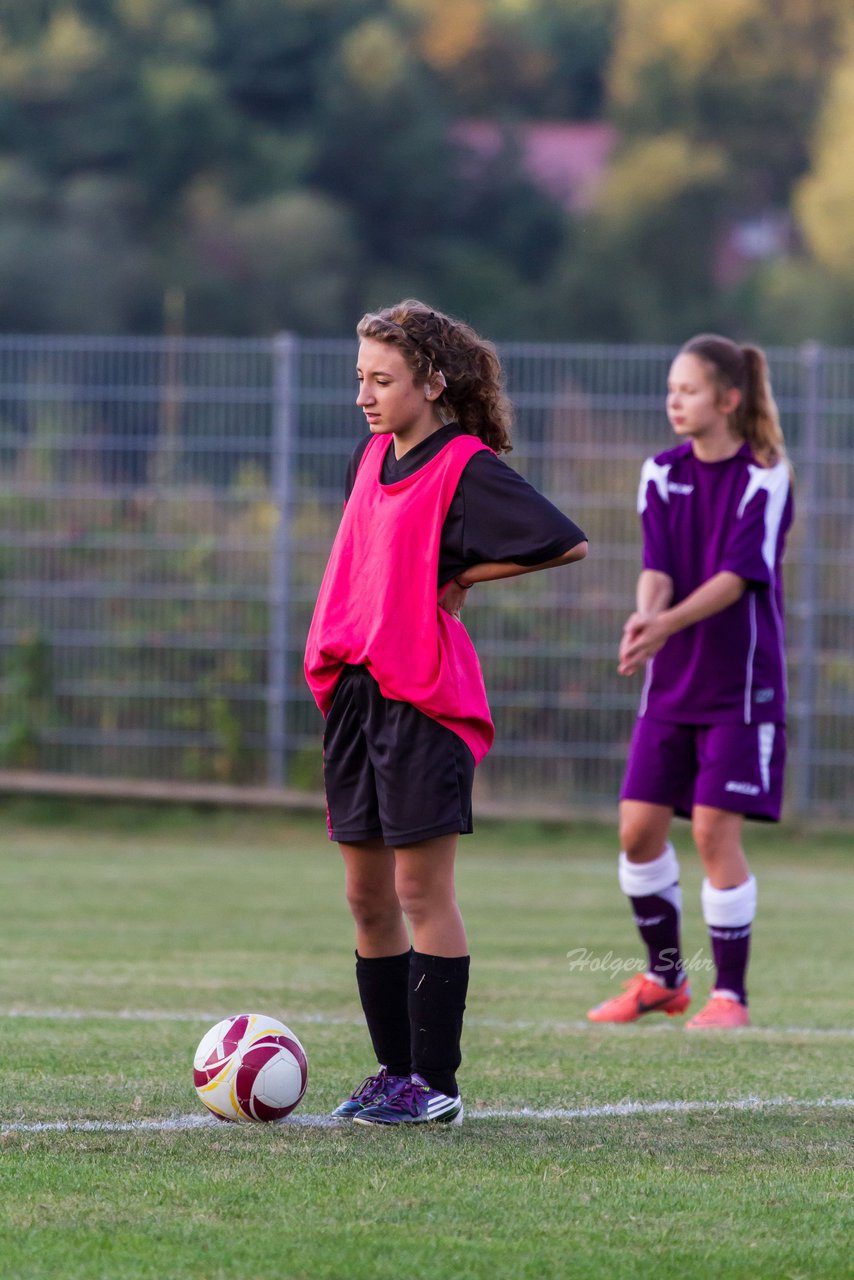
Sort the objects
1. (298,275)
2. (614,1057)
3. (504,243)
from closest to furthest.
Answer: (614,1057), (298,275), (504,243)

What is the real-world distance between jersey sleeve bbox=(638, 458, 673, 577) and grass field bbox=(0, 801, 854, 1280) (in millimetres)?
1363

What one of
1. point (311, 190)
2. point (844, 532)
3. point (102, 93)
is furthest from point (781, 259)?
point (844, 532)

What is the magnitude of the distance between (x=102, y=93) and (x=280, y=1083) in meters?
37.3

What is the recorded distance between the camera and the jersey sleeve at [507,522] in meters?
3.84

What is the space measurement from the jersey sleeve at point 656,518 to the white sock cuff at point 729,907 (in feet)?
3.15

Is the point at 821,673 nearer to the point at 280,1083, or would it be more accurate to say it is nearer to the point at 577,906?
the point at 577,906

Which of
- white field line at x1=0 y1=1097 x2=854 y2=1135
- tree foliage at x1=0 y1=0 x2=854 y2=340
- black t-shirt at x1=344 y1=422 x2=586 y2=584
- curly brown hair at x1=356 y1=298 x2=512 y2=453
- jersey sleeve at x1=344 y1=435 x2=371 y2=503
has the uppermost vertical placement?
tree foliage at x1=0 y1=0 x2=854 y2=340

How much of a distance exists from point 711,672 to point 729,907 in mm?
687

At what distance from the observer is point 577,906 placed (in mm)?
8750

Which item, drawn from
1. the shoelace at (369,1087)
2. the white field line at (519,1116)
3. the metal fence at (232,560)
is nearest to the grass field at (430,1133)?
the white field line at (519,1116)

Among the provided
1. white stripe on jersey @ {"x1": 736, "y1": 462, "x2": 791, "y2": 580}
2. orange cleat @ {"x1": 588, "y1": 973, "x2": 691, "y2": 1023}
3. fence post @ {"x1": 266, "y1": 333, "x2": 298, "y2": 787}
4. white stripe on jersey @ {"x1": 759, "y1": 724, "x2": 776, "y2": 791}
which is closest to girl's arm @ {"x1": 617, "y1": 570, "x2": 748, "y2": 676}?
white stripe on jersey @ {"x1": 736, "y1": 462, "x2": 791, "y2": 580}

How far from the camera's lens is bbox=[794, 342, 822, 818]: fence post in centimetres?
1108

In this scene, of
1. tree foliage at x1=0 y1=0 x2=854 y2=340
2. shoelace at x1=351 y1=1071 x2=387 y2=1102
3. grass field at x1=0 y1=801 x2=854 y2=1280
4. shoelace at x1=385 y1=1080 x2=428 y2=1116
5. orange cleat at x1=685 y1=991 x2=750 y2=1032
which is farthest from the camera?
tree foliage at x1=0 y1=0 x2=854 y2=340

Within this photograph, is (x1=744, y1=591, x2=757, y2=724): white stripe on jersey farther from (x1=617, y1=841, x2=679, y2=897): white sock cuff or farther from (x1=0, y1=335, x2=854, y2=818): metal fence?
(x1=0, y1=335, x2=854, y2=818): metal fence
